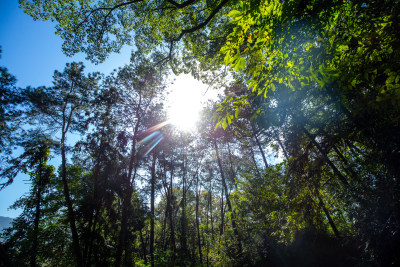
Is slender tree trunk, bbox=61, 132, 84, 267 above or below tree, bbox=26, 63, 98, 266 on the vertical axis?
below

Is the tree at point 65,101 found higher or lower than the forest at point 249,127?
higher

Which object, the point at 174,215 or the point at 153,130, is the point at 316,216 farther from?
the point at 174,215

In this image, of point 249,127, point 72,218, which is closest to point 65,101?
point 72,218

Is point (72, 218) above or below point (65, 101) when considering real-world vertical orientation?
below

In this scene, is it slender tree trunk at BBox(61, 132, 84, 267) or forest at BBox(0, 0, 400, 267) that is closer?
forest at BBox(0, 0, 400, 267)

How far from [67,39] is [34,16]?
130 centimetres

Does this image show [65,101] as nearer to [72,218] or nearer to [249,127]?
[72,218]

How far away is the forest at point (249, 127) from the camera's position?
1.62m

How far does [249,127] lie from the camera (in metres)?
3.36

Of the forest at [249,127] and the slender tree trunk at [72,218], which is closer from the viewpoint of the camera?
the forest at [249,127]

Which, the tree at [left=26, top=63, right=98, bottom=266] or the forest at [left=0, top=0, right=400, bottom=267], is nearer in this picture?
the forest at [left=0, top=0, right=400, bottom=267]

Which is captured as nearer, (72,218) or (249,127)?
(249,127)

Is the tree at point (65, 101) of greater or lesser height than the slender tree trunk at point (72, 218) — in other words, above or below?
above

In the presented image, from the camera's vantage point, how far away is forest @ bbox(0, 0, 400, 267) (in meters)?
1.62
